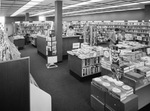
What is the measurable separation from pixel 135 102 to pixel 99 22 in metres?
13.4

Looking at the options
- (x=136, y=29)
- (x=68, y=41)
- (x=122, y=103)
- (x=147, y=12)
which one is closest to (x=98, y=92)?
(x=122, y=103)

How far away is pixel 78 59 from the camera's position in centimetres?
446

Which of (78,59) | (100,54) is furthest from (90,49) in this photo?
(78,59)

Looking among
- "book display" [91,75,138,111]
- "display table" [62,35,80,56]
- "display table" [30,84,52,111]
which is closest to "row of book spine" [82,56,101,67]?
"book display" [91,75,138,111]

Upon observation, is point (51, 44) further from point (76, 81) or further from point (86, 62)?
point (76, 81)

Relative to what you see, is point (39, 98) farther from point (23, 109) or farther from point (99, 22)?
point (99, 22)

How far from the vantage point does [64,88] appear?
392cm

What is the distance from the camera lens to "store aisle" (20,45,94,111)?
3049mm

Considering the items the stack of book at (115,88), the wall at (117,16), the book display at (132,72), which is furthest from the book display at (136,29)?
the stack of book at (115,88)

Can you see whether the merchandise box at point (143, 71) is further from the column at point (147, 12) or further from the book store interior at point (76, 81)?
the column at point (147, 12)

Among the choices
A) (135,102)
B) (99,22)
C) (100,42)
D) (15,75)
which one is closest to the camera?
(15,75)

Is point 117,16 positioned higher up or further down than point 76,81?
higher up

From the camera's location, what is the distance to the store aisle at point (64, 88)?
3049 millimetres

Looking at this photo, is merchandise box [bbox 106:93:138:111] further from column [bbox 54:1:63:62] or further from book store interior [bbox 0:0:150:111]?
column [bbox 54:1:63:62]
